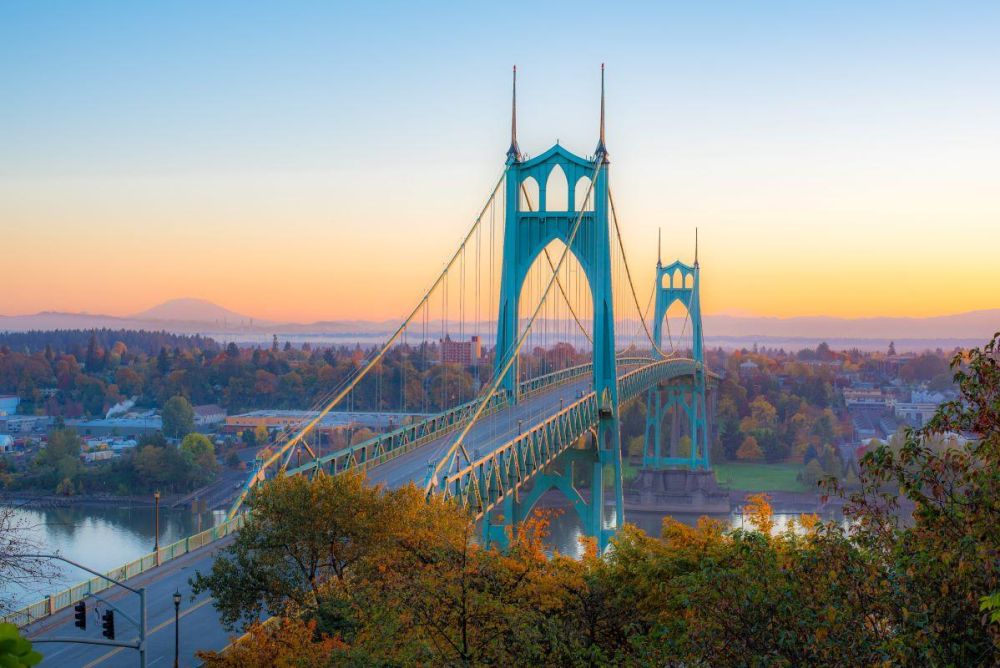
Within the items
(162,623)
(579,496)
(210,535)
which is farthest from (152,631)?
(579,496)

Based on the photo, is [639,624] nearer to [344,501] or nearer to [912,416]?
[344,501]

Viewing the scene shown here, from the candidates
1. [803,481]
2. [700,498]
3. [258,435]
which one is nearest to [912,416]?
[803,481]

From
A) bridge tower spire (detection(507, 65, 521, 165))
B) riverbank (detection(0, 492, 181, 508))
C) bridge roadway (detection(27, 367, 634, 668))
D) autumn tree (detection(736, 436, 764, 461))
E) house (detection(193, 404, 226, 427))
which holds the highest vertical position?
bridge tower spire (detection(507, 65, 521, 165))

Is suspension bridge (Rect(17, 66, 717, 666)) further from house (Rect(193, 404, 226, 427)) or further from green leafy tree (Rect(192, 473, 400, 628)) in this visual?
house (Rect(193, 404, 226, 427))

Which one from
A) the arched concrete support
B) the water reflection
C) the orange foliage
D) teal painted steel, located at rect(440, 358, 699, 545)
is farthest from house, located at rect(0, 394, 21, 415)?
the orange foliage

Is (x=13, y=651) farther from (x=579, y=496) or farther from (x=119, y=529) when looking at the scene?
(x=119, y=529)

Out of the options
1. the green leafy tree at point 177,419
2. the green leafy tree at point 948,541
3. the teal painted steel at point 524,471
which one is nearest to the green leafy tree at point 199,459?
the green leafy tree at point 177,419

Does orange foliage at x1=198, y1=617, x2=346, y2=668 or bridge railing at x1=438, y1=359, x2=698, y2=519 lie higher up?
bridge railing at x1=438, y1=359, x2=698, y2=519

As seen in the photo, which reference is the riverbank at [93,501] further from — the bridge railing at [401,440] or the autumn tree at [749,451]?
the autumn tree at [749,451]
